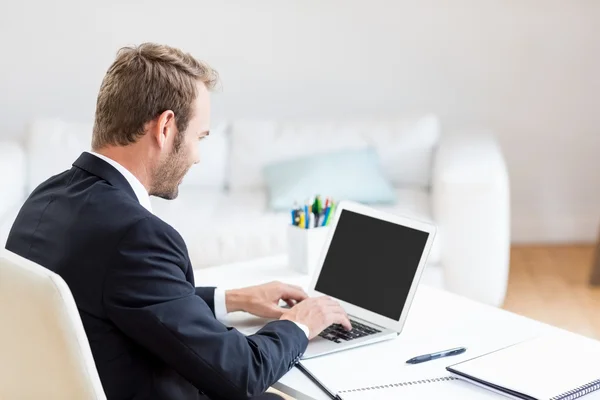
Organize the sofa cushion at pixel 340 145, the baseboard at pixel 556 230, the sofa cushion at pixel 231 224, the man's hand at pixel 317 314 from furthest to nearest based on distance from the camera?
1. the baseboard at pixel 556 230
2. the sofa cushion at pixel 340 145
3. the sofa cushion at pixel 231 224
4. the man's hand at pixel 317 314

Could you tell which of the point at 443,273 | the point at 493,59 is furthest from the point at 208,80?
the point at 493,59

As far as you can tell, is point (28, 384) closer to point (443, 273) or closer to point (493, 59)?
point (443, 273)

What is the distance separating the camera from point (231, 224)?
11.6 ft

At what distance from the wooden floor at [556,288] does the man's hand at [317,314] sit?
1.92m

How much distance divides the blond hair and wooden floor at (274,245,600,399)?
2.28m

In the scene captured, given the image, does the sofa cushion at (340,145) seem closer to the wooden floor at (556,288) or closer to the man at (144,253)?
the wooden floor at (556,288)

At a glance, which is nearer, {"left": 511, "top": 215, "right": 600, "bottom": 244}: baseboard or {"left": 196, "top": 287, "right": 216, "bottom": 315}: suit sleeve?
{"left": 196, "top": 287, "right": 216, "bottom": 315}: suit sleeve

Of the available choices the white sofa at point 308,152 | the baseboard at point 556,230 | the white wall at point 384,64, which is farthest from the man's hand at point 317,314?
the baseboard at point 556,230

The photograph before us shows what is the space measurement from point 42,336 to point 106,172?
0.38m

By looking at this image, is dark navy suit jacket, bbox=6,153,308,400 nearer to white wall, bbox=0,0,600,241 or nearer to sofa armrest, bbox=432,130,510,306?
sofa armrest, bbox=432,130,510,306

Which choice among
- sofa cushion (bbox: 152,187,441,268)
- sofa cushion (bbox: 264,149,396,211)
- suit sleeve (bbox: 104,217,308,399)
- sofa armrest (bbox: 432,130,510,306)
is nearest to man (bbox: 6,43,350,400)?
suit sleeve (bbox: 104,217,308,399)

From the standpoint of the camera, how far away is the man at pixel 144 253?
1.51 meters

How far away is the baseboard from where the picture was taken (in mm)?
4762

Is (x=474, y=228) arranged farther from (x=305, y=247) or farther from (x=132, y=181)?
(x=132, y=181)
